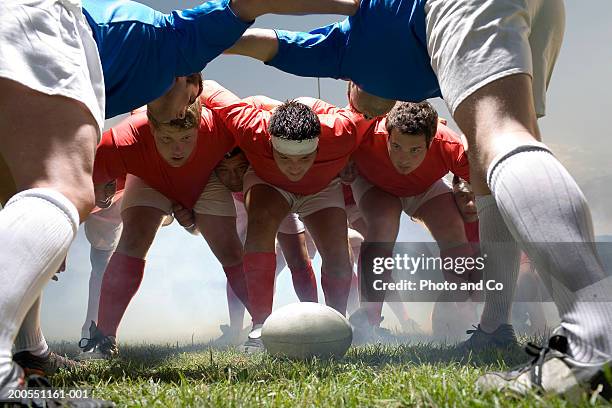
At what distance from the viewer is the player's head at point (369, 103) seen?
408cm

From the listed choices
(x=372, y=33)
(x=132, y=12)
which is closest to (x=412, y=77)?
(x=372, y=33)

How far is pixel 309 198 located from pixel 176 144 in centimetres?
134

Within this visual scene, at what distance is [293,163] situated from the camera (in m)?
5.21

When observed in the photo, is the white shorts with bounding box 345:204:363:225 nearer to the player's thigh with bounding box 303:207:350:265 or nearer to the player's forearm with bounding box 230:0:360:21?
the player's thigh with bounding box 303:207:350:265

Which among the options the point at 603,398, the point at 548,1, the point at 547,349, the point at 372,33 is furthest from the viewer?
the point at 372,33

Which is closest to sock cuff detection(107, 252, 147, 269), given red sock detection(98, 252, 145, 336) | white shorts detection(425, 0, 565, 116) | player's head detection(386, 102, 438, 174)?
red sock detection(98, 252, 145, 336)

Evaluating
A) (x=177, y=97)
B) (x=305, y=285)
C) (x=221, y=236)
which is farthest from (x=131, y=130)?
(x=305, y=285)

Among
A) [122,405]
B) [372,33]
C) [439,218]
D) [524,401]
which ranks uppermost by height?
[372,33]

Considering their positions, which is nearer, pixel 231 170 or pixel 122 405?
pixel 122 405

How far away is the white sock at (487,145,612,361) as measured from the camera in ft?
5.49

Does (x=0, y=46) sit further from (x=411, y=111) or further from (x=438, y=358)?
(x=411, y=111)

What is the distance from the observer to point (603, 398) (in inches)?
61.4

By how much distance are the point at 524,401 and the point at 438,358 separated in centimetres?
176

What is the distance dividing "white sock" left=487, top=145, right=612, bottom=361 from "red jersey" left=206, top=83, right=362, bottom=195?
3527 millimetres
